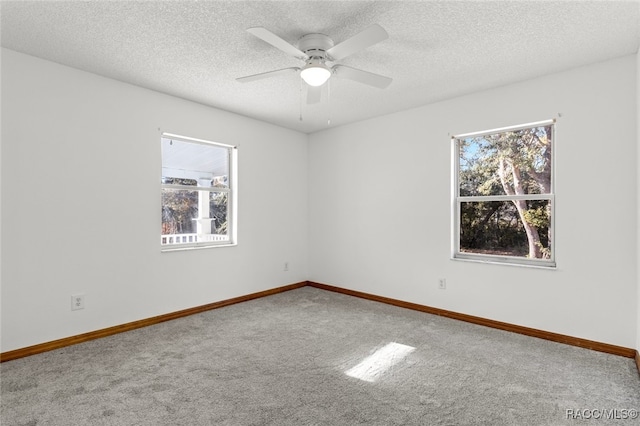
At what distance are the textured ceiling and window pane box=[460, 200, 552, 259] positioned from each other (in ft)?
3.99

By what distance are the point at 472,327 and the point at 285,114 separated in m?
3.23

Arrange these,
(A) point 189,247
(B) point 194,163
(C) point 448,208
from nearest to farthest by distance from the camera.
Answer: (C) point 448,208, (A) point 189,247, (B) point 194,163

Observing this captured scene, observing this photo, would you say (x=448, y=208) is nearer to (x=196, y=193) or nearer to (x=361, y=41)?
(x=361, y=41)

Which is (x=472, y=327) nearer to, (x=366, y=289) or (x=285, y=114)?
(x=366, y=289)

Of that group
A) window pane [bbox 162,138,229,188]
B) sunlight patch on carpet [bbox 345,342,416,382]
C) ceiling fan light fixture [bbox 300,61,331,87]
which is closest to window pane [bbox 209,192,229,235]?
window pane [bbox 162,138,229,188]

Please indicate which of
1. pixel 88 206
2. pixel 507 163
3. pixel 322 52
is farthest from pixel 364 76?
pixel 88 206

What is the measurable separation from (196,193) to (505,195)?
3.42 metres

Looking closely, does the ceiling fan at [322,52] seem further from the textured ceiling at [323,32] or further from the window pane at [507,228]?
the window pane at [507,228]

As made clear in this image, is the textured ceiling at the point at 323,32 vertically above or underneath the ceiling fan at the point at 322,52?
above

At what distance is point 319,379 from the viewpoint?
2.31 meters

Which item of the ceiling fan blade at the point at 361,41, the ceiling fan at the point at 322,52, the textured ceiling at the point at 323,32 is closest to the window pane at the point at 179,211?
the textured ceiling at the point at 323,32

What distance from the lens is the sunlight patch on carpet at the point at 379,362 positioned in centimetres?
238

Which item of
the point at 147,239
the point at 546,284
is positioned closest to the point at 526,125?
the point at 546,284

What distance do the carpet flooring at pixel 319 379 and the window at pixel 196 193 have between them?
1.07 m
